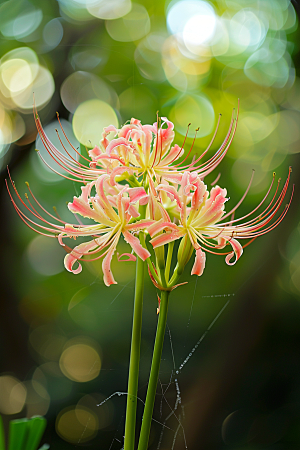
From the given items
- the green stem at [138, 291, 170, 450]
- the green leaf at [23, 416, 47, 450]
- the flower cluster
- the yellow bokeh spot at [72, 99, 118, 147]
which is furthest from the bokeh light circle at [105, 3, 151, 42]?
the green leaf at [23, 416, 47, 450]

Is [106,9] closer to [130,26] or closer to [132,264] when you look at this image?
[130,26]

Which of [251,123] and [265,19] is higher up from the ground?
[265,19]

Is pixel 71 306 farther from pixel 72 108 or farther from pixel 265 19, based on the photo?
pixel 265 19

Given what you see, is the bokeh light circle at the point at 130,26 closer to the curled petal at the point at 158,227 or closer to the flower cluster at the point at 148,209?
the flower cluster at the point at 148,209

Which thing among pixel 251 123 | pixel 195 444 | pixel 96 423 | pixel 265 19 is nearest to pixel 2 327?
pixel 96 423

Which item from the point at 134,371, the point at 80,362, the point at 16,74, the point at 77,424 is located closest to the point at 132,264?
the point at 80,362

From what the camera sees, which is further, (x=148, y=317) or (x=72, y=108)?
(x=72, y=108)

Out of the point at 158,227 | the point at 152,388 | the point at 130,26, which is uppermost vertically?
the point at 130,26
